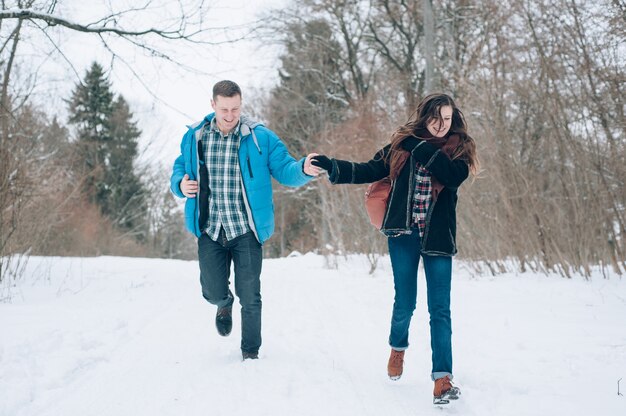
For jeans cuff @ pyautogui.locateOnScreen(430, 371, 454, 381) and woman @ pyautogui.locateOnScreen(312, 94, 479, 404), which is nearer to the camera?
jeans cuff @ pyautogui.locateOnScreen(430, 371, 454, 381)

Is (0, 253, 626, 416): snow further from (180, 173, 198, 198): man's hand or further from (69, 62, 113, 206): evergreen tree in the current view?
(69, 62, 113, 206): evergreen tree

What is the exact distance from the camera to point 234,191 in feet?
13.7

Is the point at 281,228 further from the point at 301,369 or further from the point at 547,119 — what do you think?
the point at 301,369

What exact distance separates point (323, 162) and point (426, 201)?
745 millimetres

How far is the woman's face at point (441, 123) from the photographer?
351 cm

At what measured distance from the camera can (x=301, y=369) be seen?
398cm

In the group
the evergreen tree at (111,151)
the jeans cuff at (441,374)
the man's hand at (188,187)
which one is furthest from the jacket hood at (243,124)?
the evergreen tree at (111,151)

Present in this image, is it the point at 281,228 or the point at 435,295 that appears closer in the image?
the point at 435,295

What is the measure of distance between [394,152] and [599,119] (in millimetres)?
4492

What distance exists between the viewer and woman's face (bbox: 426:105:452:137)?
3.51m

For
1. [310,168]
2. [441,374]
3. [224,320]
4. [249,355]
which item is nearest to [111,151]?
[224,320]

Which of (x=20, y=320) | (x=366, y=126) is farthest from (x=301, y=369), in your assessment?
(x=366, y=126)

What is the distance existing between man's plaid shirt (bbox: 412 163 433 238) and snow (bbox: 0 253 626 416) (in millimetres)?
1098

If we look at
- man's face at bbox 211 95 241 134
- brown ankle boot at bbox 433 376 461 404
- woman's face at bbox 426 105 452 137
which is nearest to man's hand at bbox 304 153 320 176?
man's face at bbox 211 95 241 134
